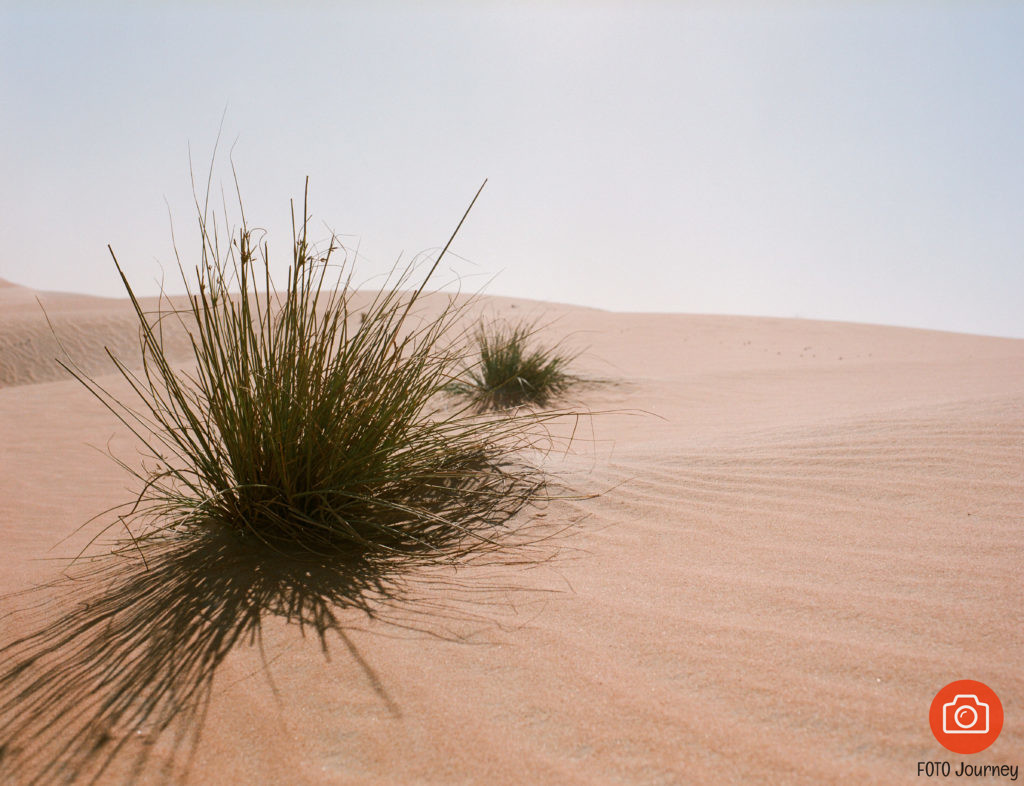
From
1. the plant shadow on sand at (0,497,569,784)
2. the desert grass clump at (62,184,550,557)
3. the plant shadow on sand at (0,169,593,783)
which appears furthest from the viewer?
the desert grass clump at (62,184,550,557)

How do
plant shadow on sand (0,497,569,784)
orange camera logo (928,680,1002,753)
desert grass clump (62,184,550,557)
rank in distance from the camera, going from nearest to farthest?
orange camera logo (928,680,1002,753), plant shadow on sand (0,497,569,784), desert grass clump (62,184,550,557)

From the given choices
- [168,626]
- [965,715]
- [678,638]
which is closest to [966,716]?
[965,715]

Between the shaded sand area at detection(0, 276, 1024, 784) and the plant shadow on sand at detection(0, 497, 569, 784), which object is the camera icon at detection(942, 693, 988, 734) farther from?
the plant shadow on sand at detection(0, 497, 569, 784)

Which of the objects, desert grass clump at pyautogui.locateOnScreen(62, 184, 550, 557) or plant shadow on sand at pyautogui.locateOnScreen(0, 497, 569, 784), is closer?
plant shadow on sand at pyautogui.locateOnScreen(0, 497, 569, 784)

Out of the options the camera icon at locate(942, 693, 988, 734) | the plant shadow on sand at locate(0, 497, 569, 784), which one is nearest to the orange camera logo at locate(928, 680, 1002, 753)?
the camera icon at locate(942, 693, 988, 734)

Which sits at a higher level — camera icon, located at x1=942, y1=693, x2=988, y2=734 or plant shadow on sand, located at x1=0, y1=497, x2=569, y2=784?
camera icon, located at x1=942, y1=693, x2=988, y2=734

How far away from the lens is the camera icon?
151 cm

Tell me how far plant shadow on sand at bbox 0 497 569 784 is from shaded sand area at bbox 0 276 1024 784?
2 centimetres

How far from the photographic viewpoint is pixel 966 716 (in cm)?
154

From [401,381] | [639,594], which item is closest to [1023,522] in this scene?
[639,594]

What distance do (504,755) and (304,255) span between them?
179 cm

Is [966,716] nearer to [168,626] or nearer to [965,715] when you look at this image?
[965,715]

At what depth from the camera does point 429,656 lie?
1911mm

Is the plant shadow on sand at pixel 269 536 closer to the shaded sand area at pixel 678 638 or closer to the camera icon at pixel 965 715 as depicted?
the shaded sand area at pixel 678 638
